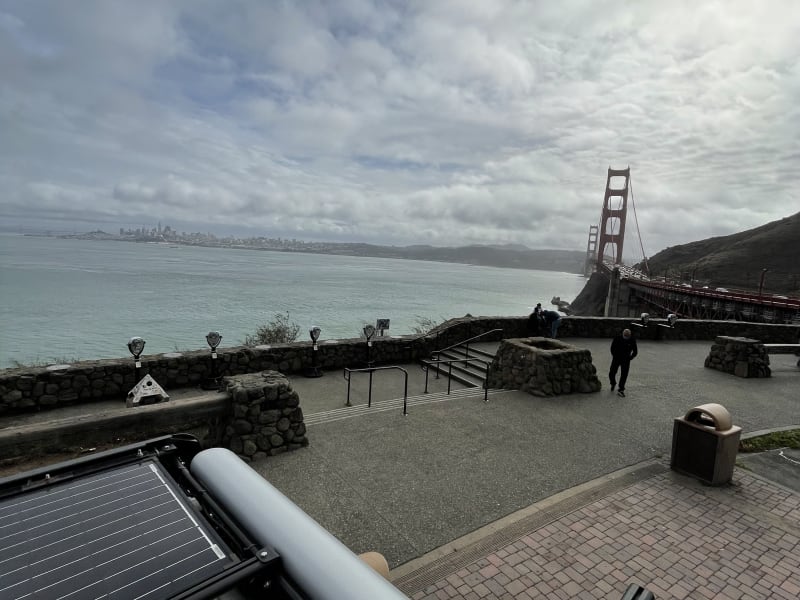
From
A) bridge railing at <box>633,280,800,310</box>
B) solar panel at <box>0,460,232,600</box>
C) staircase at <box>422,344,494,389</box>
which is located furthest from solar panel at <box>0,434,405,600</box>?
bridge railing at <box>633,280,800,310</box>

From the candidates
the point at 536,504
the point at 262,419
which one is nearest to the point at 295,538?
A: the point at 536,504

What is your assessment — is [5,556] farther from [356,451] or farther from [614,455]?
[614,455]

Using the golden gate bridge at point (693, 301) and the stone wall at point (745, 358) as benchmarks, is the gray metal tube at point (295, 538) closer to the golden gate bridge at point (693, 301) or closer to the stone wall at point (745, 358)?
the stone wall at point (745, 358)

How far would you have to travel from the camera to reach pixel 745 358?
10.6 metres

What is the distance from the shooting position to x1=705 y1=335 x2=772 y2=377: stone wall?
34.7 feet

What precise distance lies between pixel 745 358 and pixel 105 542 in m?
13.0

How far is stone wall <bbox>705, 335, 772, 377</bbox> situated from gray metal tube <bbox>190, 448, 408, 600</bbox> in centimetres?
1233

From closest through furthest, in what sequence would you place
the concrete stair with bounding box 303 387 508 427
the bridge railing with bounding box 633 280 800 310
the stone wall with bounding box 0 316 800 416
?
the concrete stair with bounding box 303 387 508 427 → the stone wall with bounding box 0 316 800 416 → the bridge railing with bounding box 633 280 800 310

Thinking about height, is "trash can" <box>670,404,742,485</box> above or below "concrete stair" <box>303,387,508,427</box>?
above

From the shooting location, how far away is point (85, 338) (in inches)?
1073

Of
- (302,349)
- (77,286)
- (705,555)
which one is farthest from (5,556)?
(77,286)

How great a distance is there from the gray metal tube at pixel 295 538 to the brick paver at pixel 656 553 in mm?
2152

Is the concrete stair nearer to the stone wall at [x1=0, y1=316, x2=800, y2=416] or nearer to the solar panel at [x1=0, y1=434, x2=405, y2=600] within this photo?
the stone wall at [x1=0, y1=316, x2=800, y2=416]

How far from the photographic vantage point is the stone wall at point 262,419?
5.29 metres
